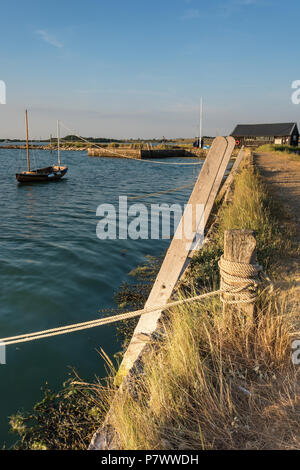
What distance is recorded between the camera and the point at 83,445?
8.22 feet

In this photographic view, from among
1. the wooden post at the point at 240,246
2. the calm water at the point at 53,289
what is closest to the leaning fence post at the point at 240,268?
the wooden post at the point at 240,246

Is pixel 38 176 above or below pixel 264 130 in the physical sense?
below

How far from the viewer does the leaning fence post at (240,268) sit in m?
2.60

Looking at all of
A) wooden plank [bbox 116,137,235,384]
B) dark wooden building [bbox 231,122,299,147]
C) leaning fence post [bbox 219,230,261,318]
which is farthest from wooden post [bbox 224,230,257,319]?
dark wooden building [bbox 231,122,299,147]

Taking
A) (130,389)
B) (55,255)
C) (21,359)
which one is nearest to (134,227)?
(55,255)

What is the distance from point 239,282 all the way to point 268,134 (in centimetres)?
6511

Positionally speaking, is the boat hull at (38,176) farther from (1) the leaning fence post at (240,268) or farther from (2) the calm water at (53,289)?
(1) the leaning fence post at (240,268)

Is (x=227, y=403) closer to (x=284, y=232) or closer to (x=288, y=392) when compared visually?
(x=288, y=392)

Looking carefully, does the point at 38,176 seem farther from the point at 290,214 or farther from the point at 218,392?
the point at 218,392

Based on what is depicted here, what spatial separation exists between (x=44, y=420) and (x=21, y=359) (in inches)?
Result: 60.7

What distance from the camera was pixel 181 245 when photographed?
3129mm

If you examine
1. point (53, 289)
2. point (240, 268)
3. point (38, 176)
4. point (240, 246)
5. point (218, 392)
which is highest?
point (38, 176)

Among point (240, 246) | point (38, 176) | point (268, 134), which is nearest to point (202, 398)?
point (240, 246)

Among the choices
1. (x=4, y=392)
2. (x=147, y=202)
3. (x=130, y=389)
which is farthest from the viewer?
(x=147, y=202)
